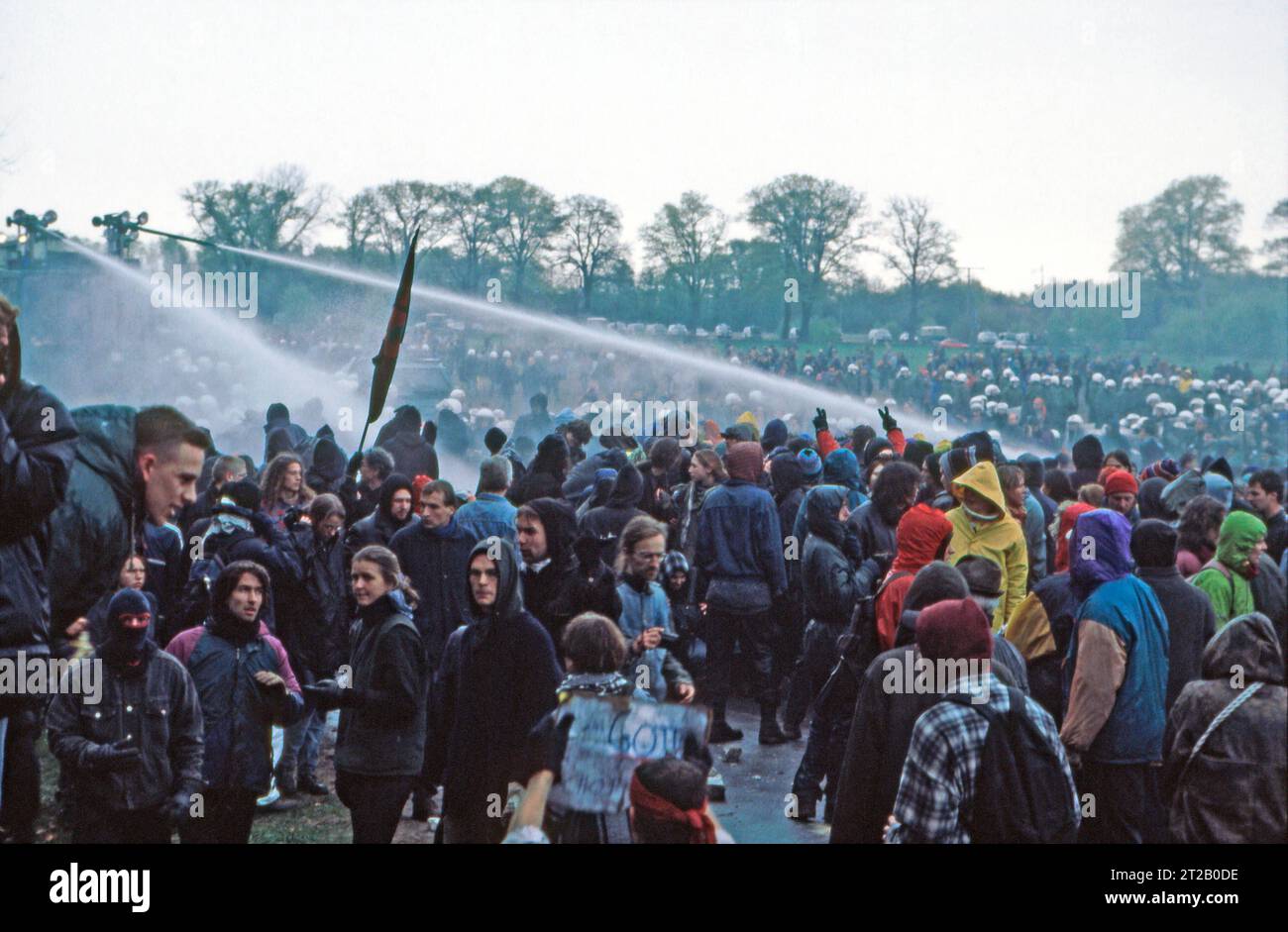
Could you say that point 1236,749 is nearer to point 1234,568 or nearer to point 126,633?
point 1234,568

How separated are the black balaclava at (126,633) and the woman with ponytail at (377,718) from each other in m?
0.72

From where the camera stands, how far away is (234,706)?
5.75 m

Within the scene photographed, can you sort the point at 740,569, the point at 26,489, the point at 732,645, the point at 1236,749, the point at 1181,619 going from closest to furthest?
the point at 26,489, the point at 1236,749, the point at 1181,619, the point at 740,569, the point at 732,645

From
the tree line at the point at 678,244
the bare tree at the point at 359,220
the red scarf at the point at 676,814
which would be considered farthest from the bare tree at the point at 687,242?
the red scarf at the point at 676,814

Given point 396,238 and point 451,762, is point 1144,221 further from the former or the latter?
point 451,762

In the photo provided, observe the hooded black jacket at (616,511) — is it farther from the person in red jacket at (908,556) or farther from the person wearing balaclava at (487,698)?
the person wearing balaclava at (487,698)

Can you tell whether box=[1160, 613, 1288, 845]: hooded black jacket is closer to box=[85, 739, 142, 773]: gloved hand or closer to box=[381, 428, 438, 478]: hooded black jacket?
box=[85, 739, 142, 773]: gloved hand

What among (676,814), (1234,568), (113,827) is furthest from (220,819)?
(1234,568)

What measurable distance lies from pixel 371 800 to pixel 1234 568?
4329mm

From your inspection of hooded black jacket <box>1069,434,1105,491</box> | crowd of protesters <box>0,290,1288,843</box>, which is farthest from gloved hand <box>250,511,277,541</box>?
hooded black jacket <box>1069,434,1105,491</box>

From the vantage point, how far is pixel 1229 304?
24672 mm

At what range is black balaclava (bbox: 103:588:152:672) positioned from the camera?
538 centimetres

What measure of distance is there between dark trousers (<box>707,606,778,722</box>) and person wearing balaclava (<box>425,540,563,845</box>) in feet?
11.1
